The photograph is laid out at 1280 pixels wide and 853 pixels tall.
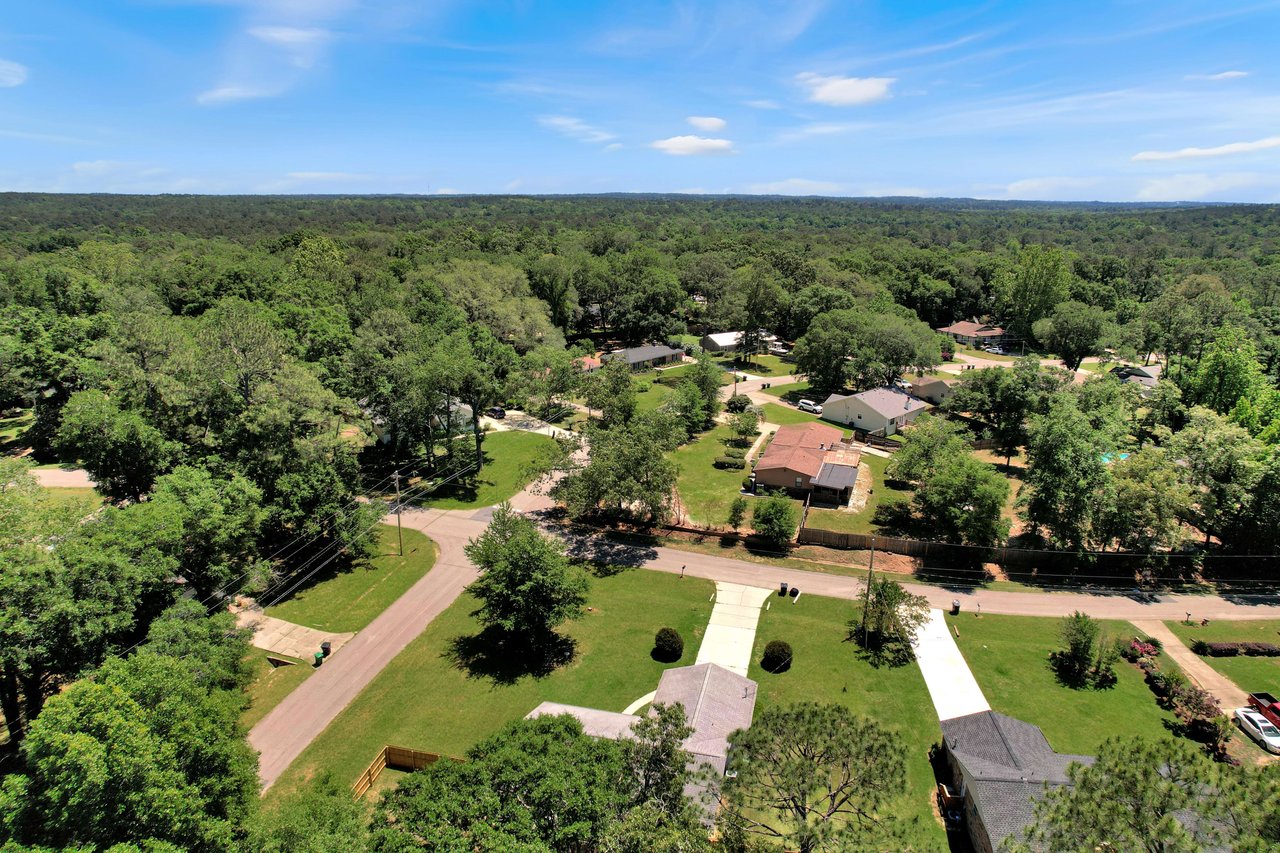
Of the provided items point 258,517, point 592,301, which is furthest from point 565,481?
point 592,301

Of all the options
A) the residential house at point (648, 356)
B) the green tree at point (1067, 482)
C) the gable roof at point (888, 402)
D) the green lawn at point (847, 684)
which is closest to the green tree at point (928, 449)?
the green tree at point (1067, 482)

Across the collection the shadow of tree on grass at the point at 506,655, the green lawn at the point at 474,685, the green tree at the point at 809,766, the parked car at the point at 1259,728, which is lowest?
the shadow of tree on grass at the point at 506,655

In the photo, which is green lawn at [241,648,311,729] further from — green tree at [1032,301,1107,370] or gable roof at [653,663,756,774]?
green tree at [1032,301,1107,370]

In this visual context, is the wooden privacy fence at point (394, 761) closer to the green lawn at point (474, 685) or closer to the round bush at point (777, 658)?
the green lawn at point (474, 685)

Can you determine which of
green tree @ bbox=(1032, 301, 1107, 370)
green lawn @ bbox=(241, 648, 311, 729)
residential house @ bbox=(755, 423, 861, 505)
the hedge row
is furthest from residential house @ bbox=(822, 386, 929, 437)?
green lawn @ bbox=(241, 648, 311, 729)

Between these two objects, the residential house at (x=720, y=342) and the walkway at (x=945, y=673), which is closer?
the walkway at (x=945, y=673)

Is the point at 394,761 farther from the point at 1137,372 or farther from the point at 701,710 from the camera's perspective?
the point at 1137,372

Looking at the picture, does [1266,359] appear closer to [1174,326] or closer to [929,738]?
[1174,326]
